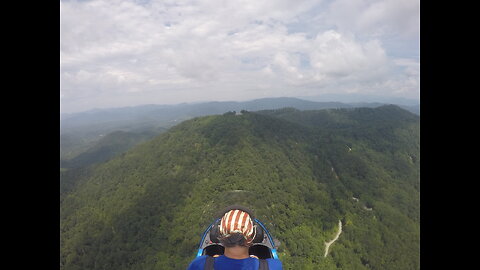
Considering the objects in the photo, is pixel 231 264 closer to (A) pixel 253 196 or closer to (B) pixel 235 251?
(B) pixel 235 251

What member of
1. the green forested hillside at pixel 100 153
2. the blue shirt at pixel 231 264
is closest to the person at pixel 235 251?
the blue shirt at pixel 231 264

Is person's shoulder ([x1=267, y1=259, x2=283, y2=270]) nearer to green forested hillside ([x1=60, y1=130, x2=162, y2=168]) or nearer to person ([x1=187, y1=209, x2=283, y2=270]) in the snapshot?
person ([x1=187, y1=209, x2=283, y2=270])

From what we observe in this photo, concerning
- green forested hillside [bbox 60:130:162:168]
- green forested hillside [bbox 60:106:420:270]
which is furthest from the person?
green forested hillside [bbox 60:130:162:168]

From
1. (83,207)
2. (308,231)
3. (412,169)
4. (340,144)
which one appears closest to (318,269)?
(308,231)

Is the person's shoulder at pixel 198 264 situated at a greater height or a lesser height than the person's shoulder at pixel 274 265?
greater

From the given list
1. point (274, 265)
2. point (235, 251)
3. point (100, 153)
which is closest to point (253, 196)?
point (274, 265)

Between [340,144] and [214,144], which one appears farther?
[340,144]

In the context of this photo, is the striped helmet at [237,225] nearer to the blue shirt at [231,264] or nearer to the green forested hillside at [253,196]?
the blue shirt at [231,264]
